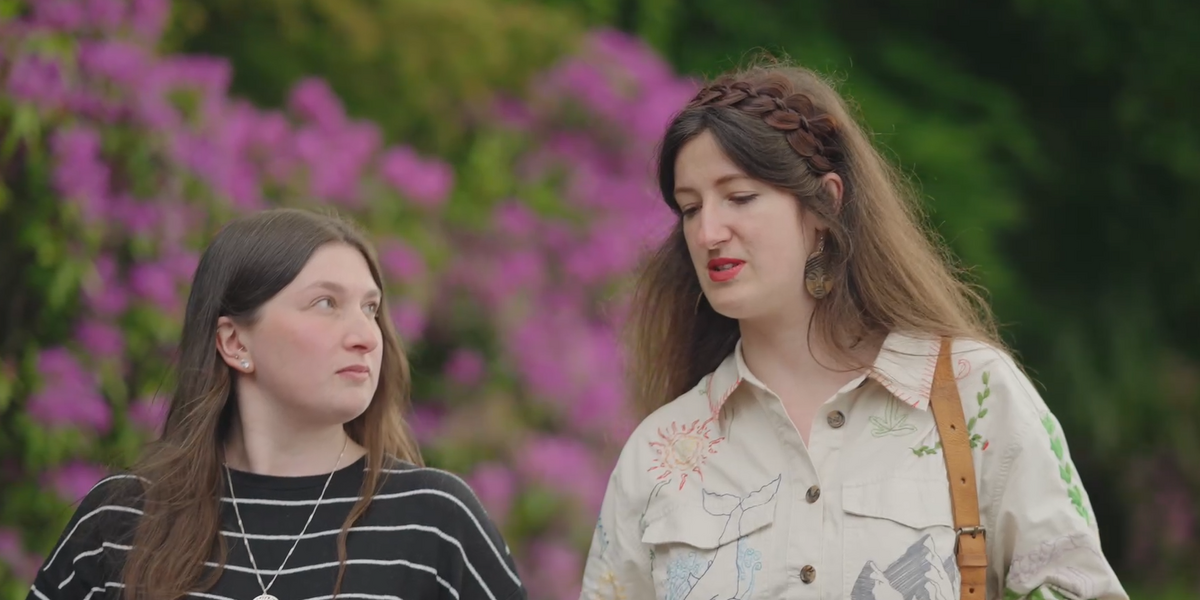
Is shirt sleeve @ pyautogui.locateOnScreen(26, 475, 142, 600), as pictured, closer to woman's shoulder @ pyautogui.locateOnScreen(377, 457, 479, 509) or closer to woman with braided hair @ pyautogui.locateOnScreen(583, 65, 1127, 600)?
woman's shoulder @ pyautogui.locateOnScreen(377, 457, 479, 509)

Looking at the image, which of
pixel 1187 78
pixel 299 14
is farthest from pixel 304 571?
pixel 1187 78

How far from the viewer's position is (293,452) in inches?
107

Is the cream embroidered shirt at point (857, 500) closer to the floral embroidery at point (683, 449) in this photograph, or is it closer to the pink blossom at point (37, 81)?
the floral embroidery at point (683, 449)

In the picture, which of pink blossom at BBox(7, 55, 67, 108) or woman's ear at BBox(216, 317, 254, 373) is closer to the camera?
woman's ear at BBox(216, 317, 254, 373)

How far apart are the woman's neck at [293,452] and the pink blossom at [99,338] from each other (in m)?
1.49

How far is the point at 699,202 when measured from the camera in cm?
260

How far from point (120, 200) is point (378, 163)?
3.67 feet

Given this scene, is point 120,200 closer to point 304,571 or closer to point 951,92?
point 304,571

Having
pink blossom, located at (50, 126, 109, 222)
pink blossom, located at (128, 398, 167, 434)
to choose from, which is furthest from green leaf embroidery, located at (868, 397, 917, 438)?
pink blossom, located at (50, 126, 109, 222)

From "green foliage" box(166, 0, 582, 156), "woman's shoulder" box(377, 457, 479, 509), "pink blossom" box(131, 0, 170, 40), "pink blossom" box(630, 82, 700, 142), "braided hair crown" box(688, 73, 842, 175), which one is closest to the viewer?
"braided hair crown" box(688, 73, 842, 175)

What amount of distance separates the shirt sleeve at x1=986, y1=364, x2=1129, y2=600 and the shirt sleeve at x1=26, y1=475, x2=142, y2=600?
150cm

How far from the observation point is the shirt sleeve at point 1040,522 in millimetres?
2381

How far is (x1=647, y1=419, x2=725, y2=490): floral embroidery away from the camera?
2.62m

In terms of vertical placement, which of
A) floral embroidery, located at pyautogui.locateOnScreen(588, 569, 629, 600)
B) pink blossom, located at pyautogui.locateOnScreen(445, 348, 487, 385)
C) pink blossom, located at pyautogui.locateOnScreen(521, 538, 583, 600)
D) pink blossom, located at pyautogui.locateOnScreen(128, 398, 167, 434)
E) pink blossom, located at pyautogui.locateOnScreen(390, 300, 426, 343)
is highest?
pink blossom, located at pyautogui.locateOnScreen(390, 300, 426, 343)
